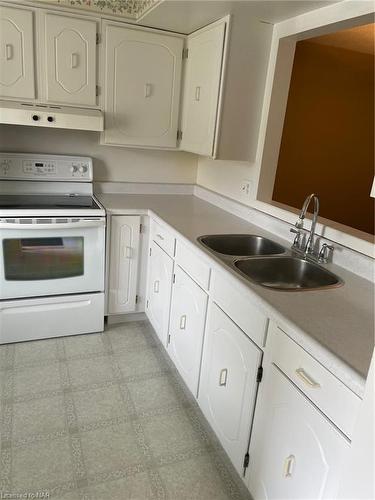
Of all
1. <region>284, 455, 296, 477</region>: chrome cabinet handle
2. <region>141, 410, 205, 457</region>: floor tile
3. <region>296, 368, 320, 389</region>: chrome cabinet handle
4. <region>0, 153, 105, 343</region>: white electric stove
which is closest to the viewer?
<region>296, 368, 320, 389</region>: chrome cabinet handle

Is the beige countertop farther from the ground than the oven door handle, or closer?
farther from the ground

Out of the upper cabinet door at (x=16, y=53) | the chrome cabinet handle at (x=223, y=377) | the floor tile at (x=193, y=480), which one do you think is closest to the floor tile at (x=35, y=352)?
the floor tile at (x=193, y=480)

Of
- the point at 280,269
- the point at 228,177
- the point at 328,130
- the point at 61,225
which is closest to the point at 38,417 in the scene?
the point at 61,225

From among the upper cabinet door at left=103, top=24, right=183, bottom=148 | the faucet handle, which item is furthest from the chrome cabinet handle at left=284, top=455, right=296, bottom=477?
the upper cabinet door at left=103, top=24, right=183, bottom=148

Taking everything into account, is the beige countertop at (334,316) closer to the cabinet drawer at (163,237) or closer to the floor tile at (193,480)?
the cabinet drawer at (163,237)

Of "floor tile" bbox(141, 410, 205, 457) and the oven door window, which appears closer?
"floor tile" bbox(141, 410, 205, 457)

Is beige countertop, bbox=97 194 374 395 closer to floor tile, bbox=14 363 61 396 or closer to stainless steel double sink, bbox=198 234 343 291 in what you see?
stainless steel double sink, bbox=198 234 343 291

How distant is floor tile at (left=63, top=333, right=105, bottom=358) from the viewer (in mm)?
2467

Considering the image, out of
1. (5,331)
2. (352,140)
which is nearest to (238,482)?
(5,331)

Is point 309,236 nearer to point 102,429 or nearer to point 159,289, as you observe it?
point 159,289

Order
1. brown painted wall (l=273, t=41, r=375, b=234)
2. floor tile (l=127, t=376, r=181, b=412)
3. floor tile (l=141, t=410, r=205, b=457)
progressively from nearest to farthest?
floor tile (l=141, t=410, r=205, b=457)
floor tile (l=127, t=376, r=181, b=412)
brown painted wall (l=273, t=41, r=375, b=234)

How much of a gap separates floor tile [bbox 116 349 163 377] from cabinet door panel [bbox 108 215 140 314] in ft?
1.26

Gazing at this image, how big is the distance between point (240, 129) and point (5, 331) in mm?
1951

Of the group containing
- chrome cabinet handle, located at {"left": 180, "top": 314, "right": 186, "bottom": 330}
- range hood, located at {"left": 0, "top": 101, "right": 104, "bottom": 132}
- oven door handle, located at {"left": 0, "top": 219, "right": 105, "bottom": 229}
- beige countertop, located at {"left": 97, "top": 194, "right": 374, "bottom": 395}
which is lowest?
chrome cabinet handle, located at {"left": 180, "top": 314, "right": 186, "bottom": 330}
